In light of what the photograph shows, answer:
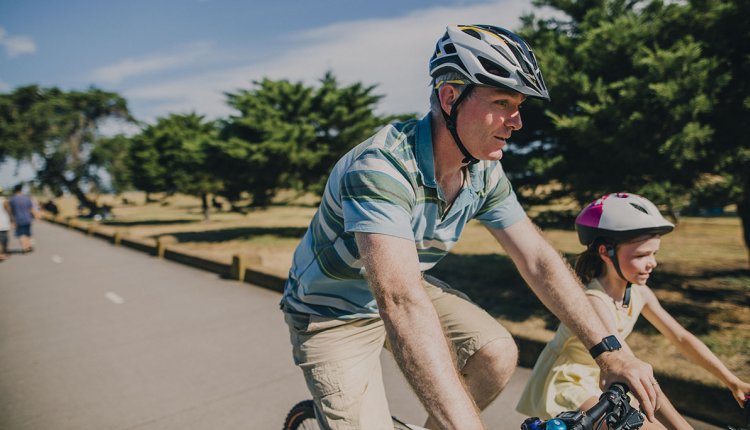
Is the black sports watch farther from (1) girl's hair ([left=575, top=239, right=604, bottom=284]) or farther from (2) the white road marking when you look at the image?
(2) the white road marking

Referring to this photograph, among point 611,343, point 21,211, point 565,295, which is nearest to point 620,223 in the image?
point 565,295

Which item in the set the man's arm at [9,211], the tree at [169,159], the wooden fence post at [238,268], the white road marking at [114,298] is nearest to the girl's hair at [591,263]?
the wooden fence post at [238,268]

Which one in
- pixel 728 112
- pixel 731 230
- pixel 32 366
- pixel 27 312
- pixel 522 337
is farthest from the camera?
pixel 731 230

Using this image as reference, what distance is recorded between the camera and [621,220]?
8.19 feet

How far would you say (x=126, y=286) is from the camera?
10.1 m

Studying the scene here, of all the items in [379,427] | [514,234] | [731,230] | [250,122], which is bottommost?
[731,230]

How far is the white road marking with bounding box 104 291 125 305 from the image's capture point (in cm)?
874

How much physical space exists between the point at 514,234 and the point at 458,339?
0.55m

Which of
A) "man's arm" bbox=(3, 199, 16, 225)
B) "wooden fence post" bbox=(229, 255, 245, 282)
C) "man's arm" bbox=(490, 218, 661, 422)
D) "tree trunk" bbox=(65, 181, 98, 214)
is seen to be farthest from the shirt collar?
"tree trunk" bbox=(65, 181, 98, 214)

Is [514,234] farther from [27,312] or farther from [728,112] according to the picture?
[27,312]

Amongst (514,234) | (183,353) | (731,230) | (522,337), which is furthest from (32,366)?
(731,230)

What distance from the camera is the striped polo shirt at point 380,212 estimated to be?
64.6 inches

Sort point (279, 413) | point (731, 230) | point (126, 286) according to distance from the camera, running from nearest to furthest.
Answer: point (279, 413)
point (126, 286)
point (731, 230)

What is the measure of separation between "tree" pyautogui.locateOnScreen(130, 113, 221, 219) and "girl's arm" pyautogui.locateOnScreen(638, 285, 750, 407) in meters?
24.1
